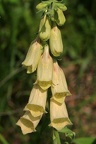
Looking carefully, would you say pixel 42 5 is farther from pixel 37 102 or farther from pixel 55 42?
pixel 37 102

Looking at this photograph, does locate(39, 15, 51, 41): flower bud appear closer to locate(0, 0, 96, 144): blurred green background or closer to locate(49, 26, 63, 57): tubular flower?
locate(49, 26, 63, 57): tubular flower

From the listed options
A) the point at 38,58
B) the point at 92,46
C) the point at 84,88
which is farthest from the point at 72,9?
the point at 38,58

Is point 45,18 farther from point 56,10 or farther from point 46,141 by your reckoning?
point 46,141

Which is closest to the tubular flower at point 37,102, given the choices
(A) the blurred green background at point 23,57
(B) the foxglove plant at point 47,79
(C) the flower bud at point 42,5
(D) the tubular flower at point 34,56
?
(B) the foxglove plant at point 47,79

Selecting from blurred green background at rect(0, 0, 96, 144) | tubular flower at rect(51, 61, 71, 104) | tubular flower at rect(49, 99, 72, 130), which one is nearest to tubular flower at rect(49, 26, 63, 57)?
tubular flower at rect(51, 61, 71, 104)

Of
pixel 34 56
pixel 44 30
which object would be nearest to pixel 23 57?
pixel 34 56

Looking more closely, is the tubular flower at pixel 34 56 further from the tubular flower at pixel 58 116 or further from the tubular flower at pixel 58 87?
the tubular flower at pixel 58 116
